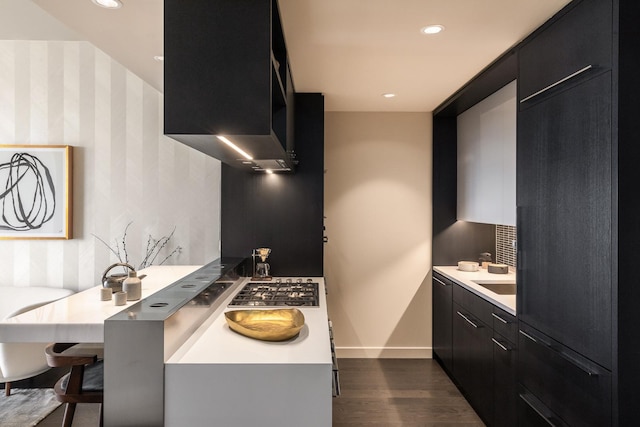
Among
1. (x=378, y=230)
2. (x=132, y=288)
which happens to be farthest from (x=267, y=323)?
(x=378, y=230)

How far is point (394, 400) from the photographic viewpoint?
126 inches

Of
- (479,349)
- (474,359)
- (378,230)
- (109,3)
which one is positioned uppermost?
(109,3)

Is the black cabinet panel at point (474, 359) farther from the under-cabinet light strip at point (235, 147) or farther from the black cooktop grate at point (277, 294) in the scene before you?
the under-cabinet light strip at point (235, 147)

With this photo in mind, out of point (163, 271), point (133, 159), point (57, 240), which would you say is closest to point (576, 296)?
point (163, 271)

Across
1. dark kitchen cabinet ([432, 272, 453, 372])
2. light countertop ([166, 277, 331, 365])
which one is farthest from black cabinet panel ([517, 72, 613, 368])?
dark kitchen cabinet ([432, 272, 453, 372])

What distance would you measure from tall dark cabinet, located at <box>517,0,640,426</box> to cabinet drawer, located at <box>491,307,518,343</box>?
8 centimetres

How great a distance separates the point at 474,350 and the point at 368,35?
228 cm

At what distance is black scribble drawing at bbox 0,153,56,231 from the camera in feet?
12.3

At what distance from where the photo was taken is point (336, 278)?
13.6 ft

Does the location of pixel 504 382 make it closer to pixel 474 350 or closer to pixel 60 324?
pixel 474 350

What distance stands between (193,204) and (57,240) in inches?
49.7

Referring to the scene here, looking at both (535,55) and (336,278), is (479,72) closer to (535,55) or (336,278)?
(535,55)

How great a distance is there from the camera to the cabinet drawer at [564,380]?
1.70 meters

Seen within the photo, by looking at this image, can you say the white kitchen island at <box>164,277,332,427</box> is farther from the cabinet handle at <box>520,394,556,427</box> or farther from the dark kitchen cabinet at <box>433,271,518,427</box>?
the dark kitchen cabinet at <box>433,271,518,427</box>
